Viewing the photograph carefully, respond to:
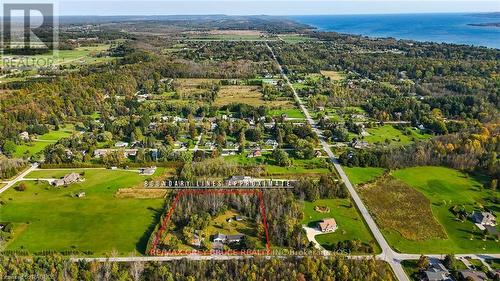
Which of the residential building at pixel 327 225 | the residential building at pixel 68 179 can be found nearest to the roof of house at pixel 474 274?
the residential building at pixel 327 225

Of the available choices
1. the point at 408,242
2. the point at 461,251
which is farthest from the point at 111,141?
the point at 461,251

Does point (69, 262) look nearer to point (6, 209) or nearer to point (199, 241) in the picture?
point (199, 241)

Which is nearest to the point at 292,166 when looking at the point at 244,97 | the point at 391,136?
the point at 391,136

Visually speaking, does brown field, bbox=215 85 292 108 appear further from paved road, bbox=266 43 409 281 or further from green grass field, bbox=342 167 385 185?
green grass field, bbox=342 167 385 185

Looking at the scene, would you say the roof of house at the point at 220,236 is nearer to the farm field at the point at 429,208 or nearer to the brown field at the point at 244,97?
the farm field at the point at 429,208

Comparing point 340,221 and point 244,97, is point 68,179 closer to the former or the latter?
point 340,221

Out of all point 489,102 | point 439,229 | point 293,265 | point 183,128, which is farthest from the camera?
point 489,102

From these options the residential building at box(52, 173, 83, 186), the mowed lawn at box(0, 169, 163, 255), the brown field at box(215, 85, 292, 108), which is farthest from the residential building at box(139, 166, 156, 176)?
the brown field at box(215, 85, 292, 108)
